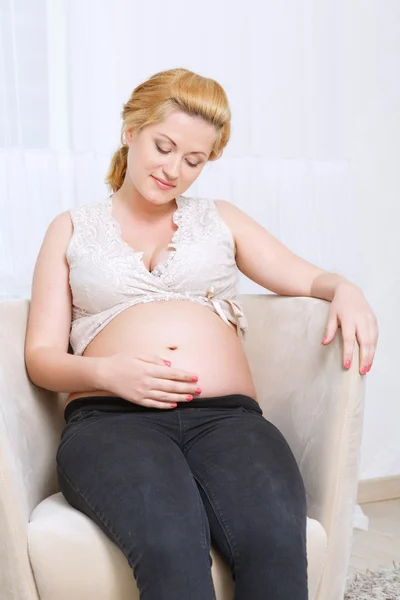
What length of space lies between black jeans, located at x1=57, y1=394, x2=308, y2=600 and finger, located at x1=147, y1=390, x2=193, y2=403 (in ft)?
0.10

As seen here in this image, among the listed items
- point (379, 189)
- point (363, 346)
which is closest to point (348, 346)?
point (363, 346)

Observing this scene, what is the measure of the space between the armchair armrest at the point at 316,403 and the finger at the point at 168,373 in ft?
0.79

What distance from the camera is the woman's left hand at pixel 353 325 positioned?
1.37m

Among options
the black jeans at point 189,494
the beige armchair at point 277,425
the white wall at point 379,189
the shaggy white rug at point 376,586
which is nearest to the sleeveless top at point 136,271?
the beige armchair at point 277,425

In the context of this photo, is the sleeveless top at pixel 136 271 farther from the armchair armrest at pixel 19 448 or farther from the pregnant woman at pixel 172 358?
the armchair armrest at pixel 19 448

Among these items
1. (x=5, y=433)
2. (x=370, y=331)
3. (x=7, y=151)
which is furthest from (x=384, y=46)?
(x=5, y=433)

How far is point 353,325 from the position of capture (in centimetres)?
139

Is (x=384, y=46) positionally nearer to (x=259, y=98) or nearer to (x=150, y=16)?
(x=259, y=98)

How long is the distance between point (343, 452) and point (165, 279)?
0.45m

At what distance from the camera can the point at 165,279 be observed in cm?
154

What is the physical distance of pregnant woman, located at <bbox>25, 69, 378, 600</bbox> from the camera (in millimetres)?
1138

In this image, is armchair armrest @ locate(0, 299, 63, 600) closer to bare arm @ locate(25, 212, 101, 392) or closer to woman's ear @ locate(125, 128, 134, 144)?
bare arm @ locate(25, 212, 101, 392)

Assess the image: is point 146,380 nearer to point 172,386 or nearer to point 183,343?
point 172,386

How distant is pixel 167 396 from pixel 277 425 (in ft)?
0.98
